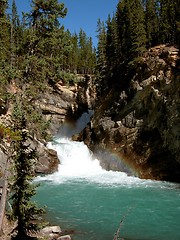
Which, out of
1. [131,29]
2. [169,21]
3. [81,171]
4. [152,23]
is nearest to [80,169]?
[81,171]

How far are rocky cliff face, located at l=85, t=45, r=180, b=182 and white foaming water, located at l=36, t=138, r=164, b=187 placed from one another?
56.4 inches

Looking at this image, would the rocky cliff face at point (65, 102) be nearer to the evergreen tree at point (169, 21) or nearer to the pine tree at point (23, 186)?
the evergreen tree at point (169, 21)

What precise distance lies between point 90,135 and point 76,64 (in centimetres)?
3800

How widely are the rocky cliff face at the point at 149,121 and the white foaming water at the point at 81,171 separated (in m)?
1.43

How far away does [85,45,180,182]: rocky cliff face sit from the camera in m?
29.2

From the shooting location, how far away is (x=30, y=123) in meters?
14.4

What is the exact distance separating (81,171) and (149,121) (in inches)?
385

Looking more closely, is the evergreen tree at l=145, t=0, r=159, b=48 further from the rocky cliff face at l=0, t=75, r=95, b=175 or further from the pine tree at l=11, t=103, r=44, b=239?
the pine tree at l=11, t=103, r=44, b=239

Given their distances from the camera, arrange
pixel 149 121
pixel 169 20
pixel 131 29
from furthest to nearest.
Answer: pixel 169 20, pixel 131 29, pixel 149 121

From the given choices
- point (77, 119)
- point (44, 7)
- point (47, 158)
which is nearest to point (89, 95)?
point (77, 119)

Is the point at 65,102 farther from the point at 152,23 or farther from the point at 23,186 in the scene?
the point at 23,186

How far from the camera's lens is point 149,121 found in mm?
31609

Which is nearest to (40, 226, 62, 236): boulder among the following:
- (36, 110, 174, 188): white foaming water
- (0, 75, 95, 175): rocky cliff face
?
(36, 110, 174, 188): white foaming water

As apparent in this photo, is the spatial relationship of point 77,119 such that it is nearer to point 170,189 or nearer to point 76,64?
point 76,64
